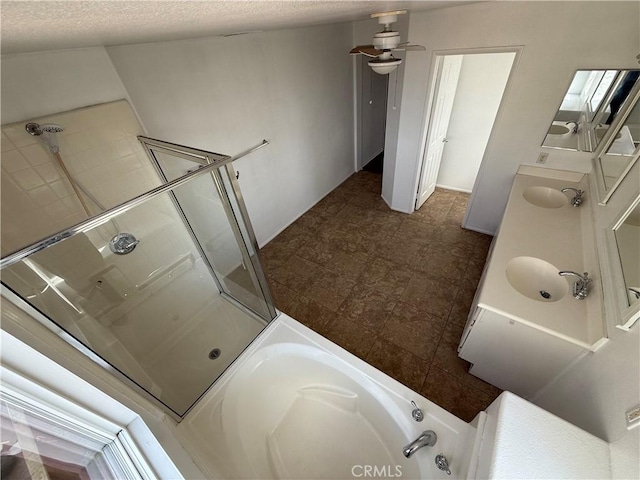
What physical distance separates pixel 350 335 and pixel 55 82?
2.49m

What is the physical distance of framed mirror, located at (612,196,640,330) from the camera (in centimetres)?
103

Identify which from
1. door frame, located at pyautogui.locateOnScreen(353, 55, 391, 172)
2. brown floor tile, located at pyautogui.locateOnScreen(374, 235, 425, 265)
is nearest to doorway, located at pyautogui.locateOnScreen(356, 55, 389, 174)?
door frame, located at pyautogui.locateOnScreen(353, 55, 391, 172)

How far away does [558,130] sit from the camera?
7.19 feet

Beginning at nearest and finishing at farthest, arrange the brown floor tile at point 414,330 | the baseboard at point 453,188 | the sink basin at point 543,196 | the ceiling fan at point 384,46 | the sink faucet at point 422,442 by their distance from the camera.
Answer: the sink faucet at point 422,442 < the ceiling fan at point 384,46 < the brown floor tile at point 414,330 < the sink basin at point 543,196 < the baseboard at point 453,188

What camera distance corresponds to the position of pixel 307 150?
11.0 feet

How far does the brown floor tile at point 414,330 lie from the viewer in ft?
6.93

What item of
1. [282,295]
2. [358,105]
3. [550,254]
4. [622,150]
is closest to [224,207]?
[282,295]

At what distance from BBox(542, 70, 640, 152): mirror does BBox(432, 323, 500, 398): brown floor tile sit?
1.80 m

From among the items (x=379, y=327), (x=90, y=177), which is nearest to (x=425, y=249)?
(x=379, y=327)

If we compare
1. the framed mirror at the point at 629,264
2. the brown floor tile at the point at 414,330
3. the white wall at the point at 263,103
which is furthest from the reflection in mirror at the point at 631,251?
the white wall at the point at 263,103

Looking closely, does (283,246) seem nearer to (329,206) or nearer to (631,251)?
(329,206)

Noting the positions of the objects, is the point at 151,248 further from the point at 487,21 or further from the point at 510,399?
the point at 487,21

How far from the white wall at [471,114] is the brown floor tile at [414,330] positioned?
2.32m

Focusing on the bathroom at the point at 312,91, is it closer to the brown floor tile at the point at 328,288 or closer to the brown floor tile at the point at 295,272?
the brown floor tile at the point at 295,272
